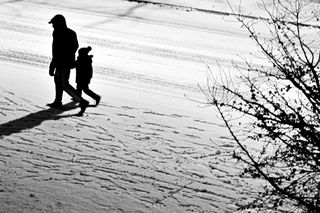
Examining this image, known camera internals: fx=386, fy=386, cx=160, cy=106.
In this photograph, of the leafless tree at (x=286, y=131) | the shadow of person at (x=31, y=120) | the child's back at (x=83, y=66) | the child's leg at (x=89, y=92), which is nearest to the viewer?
the leafless tree at (x=286, y=131)

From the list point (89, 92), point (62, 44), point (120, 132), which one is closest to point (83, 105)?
point (89, 92)

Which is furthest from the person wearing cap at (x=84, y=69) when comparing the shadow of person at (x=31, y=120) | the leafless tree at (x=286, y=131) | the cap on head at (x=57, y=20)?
the leafless tree at (x=286, y=131)

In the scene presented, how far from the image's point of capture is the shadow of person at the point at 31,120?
662 centimetres

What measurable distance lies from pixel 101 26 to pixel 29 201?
10.6 metres

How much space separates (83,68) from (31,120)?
4.83 feet

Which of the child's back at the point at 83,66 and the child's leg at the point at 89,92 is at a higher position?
the child's back at the point at 83,66

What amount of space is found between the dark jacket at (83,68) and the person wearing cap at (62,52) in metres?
0.25

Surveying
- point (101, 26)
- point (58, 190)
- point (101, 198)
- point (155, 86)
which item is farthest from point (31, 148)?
point (101, 26)

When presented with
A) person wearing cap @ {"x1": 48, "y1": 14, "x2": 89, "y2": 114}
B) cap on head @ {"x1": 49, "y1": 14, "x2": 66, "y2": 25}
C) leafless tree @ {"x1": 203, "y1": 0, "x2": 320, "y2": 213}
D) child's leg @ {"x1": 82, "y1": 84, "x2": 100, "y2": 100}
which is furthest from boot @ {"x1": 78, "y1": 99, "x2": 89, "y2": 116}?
leafless tree @ {"x1": 203, "y1": 0, "x2": 320, "y2": 213}

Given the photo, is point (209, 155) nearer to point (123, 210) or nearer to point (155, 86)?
point (123, 210)

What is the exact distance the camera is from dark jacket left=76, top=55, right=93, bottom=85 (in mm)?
7664

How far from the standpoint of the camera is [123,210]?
4.74 m

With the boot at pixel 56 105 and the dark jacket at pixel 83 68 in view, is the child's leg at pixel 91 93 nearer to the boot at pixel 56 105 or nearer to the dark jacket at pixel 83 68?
the dark jacket at pixel 83 68

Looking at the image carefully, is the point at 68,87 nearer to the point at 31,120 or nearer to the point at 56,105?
the point at 56,105
